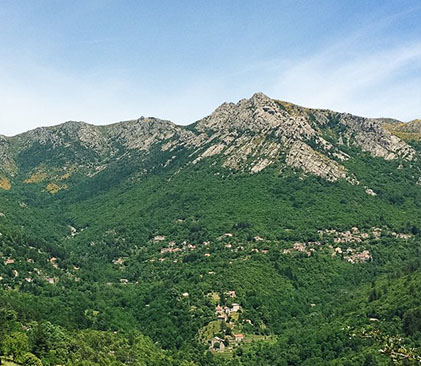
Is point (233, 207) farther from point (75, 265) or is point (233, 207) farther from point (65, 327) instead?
point (65, 327)

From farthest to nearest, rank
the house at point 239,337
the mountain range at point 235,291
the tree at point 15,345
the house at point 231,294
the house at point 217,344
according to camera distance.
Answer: the house at point 231,294 → the house at point 239,337 → the house at point 217,344 → the mountain range at point 235,291 → the tree at point 15,345

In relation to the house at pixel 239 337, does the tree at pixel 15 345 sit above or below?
above

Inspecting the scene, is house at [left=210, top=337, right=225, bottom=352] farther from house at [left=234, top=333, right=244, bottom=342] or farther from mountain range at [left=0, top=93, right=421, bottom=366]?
house at [left=234, top=333, right=244, bottom=342]

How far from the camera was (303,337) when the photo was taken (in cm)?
11238

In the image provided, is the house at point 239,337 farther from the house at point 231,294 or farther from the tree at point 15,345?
the tree at point 15,345

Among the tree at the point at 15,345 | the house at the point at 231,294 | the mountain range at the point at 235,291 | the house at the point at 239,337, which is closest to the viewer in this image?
the tree at the point at 15,345

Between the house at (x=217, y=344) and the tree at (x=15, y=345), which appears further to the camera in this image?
the house at (x=217, y=344)

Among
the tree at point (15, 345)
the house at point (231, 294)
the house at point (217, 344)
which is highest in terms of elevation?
the tree at point (15, 345)

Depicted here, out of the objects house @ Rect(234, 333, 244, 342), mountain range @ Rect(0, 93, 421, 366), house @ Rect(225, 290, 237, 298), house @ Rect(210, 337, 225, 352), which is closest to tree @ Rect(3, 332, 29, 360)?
mountain range @ Rect(0, 93, 421, 366)

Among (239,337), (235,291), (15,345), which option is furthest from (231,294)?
(15,345)

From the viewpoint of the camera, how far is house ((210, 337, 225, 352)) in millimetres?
113062

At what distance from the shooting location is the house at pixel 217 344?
113 meters

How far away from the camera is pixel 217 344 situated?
113875 millimetres

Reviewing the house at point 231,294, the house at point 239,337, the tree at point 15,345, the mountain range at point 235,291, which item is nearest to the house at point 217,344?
the mountain range at point 235,291
